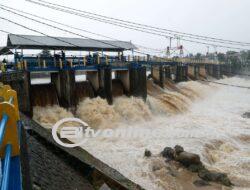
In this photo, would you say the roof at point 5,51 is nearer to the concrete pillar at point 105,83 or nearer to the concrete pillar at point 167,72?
the concrete pillar at point 105,83

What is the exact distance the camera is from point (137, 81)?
71.6ft

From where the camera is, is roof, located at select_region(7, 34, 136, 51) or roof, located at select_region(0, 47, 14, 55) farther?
roof, located at select_region(0, 47, 14, 55)

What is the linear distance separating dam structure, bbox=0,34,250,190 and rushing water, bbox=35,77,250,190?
41.8 inches

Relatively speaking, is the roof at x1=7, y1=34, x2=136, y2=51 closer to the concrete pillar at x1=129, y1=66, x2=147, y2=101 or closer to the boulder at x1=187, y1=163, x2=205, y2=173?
the concrete pillar at x1=129, y1=66, x2=147, y2=101

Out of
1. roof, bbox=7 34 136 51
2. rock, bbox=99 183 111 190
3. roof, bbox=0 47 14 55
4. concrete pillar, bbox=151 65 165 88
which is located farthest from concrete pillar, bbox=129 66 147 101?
rock, bbox=99 183 111 190

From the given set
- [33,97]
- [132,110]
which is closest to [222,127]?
[132,110]

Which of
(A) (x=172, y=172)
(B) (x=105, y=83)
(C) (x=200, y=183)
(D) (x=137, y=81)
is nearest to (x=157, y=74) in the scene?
(D) (x=137, y=81)

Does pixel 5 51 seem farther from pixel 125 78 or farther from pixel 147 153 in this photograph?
pixel 147 153

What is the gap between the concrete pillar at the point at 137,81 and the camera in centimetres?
2141

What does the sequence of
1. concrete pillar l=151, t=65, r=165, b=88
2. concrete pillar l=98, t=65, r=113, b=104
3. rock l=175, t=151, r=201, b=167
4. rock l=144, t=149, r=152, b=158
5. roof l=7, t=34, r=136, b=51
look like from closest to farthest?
rock l=175, t=151, r=201, b=167, rock l=144, t=149, r=152, b=158, roof l=7, t=34, r=136, b=51, concrete pillar l=98, t=65, r=113, b=104, concrete pillar l=151, t=65, r=165, b=88

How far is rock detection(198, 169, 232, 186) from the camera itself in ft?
33.1

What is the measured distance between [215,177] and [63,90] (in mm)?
9509

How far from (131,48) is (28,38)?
32.6 feet

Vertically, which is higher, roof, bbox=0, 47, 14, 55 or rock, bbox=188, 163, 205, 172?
roof, bbox=0, 47, 14, 55
